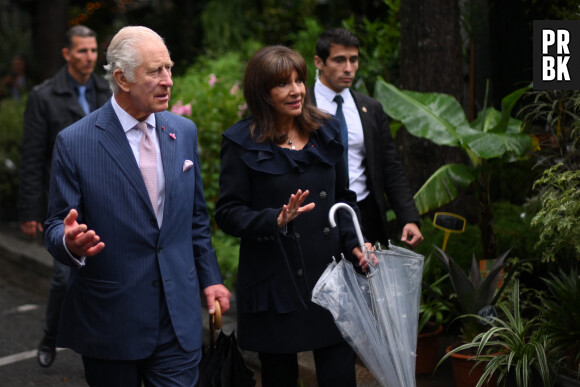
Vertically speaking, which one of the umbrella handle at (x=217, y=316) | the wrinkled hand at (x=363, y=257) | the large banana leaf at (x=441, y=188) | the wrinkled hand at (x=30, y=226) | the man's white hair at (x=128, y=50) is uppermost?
the man's white hair at (x=128, y=50)

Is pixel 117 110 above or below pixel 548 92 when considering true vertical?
above

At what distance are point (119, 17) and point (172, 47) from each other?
19.7ft

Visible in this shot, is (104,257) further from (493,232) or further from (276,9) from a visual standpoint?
(276,9)

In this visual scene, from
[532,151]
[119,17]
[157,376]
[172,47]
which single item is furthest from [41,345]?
[119,17]

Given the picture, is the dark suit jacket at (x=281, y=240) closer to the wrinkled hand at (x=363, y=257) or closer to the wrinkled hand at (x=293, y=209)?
the wrinkled hand at (x=363, y=257)

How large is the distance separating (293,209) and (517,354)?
1.72 m

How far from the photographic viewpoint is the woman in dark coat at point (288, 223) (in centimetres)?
407

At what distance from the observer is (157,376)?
3.59m

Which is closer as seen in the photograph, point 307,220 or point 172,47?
point 307,220

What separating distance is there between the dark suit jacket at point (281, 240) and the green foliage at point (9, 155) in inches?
356

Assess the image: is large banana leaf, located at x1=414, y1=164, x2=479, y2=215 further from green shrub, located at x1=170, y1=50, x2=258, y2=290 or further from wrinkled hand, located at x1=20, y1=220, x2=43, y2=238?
wrinkled hand, located at x1=20, y1=220, x2=43, y2=238

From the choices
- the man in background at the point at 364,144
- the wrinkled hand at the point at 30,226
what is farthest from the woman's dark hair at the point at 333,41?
the wrinkled hand at the point at 30,226

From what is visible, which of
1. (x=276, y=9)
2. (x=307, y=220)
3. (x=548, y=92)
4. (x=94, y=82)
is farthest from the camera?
(x=276, y=9)

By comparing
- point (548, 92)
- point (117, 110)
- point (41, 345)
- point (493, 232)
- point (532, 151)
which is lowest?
point (41, 345)
